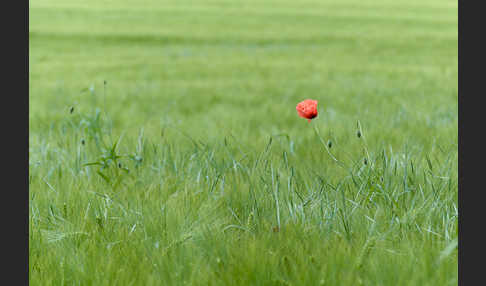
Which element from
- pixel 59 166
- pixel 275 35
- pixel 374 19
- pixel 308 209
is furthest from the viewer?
pixel 374 19

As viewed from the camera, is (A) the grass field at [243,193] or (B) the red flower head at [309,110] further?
(B) the red flower head at [309,110]

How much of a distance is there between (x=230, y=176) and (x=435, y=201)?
29.7 inches

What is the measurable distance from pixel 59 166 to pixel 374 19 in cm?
1884

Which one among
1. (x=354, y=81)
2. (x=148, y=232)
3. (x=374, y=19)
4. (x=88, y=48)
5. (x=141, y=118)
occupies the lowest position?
(x=148, y=232)

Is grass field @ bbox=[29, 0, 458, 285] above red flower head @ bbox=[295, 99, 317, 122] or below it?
below

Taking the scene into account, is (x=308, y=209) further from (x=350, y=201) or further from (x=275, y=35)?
(x=275, y=35)

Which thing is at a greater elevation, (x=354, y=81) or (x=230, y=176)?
(x=354, y=81)

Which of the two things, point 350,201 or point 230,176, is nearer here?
point 350,201

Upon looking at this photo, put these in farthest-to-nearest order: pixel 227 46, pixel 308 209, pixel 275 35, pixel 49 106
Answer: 1. pixel 275 35
2. pixel 227 46
3. pixel 49 106
4. pixel 308 209

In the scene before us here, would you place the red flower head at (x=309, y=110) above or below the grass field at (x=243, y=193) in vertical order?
above

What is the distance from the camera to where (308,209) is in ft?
4.90

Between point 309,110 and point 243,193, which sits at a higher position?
point 309,110

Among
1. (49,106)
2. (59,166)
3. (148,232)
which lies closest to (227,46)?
(49,106)

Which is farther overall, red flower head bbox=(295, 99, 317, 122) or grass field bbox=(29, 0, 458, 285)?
red flower head bbox=(295, 99, 317, 122)
